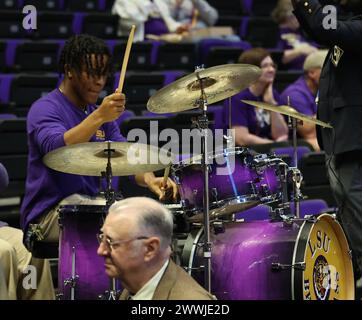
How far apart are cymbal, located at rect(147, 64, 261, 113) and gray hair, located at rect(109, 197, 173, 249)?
146 cm

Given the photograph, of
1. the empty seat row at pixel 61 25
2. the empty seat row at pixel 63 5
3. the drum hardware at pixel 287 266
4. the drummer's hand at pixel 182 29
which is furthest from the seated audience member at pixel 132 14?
the drum hardware at pixel 287 266

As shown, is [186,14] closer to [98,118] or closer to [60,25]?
[60,25]

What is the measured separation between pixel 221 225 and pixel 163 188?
1.31 ft

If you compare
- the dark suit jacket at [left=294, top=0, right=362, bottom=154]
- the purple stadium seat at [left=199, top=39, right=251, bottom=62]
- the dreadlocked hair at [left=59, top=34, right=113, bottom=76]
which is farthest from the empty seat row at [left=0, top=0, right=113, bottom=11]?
the dark suit jacket at [left=294, top=0, right=362, bottom=154]

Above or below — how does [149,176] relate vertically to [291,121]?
below

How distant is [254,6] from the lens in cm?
1131

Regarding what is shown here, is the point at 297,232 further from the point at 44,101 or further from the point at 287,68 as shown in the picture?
the point at 287,68

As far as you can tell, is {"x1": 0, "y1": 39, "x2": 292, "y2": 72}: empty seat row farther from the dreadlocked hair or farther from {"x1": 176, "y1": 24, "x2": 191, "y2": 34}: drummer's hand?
the dreadlocked hair

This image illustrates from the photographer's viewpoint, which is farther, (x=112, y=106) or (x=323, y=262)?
(x=323, y=262)

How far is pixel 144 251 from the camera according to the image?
306 cm

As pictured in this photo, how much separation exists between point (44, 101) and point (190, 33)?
5342 mm

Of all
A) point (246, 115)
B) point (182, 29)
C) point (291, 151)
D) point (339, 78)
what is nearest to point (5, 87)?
point (246, 115)
